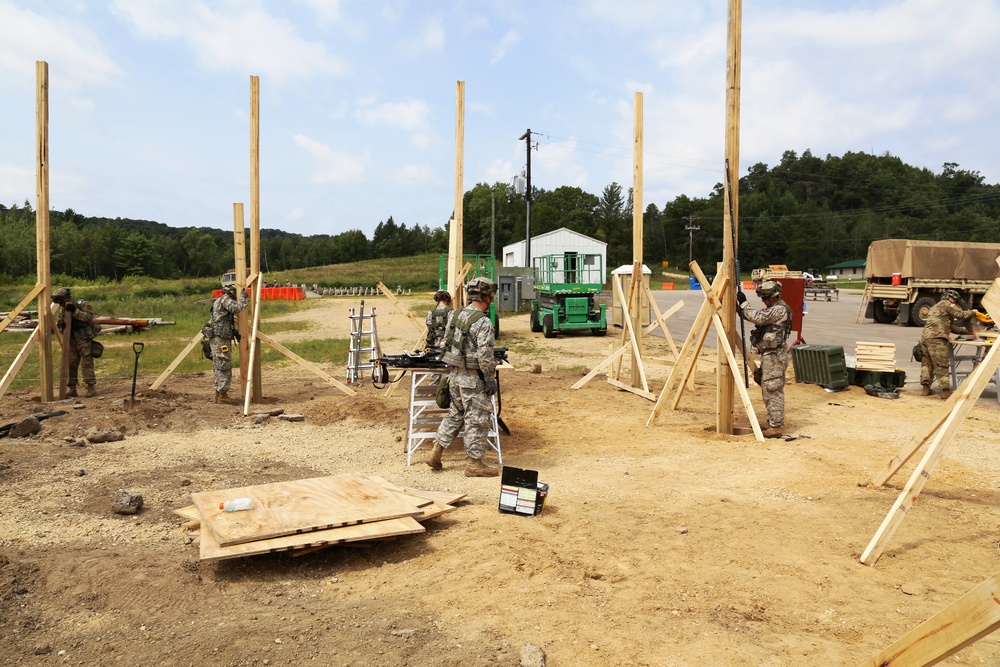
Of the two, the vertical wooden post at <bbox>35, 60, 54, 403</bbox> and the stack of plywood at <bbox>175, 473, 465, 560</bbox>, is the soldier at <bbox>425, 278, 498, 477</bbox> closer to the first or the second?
the stack of plywood at <bbox>175, 473, 465, 560</bbox>

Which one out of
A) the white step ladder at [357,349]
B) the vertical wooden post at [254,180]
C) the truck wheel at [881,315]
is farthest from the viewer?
the truck wheel at [881,315]

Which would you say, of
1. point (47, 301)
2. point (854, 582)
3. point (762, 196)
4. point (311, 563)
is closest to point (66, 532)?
point (311, 563)

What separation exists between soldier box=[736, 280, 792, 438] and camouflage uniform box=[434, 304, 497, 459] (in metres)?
3.46

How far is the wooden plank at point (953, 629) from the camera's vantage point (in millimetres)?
2227

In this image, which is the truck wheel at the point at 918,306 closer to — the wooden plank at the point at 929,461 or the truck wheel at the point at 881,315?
the truck wheel at the point at 881,315

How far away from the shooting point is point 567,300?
22.4 m

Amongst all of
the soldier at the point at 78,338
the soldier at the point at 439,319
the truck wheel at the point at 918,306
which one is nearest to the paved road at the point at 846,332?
the truck wheel at the point at 918,306

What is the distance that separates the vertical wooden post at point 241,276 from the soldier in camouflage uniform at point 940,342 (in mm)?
10908

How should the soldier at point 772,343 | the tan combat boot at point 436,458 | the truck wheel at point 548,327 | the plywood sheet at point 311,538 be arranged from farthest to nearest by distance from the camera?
1. the truck wheel at point 548,327
2. the soldier at point 772,343
3. the tan combat boot at point 436,458
4. the plywood sheet at point 311,538

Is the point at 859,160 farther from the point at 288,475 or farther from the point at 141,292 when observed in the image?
the point at 288,475

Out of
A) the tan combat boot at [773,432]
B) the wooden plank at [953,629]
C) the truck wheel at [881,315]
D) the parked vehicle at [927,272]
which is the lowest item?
the tan combat boot at [773,432]

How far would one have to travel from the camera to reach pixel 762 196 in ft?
342

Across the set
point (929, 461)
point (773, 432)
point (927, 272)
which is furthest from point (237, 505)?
point (927, 272)

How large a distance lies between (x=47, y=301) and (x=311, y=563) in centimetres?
872
